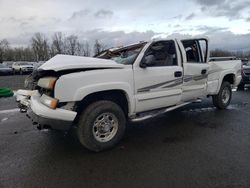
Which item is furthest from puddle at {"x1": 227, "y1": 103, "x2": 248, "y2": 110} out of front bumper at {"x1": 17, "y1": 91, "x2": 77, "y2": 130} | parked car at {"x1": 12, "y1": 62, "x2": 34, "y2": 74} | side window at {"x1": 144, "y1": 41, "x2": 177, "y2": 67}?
parked car at {"x1": 12, "y1": 62, "x2": 34, "y2": 74}

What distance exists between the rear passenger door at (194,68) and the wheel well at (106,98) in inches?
60.9

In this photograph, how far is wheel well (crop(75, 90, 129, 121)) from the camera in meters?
4.11

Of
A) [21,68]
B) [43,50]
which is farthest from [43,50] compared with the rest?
[21,68]

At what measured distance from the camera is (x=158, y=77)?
481 cm

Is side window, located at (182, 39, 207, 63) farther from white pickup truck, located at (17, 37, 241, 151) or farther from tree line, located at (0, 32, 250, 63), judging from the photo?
tree line, located at (0, 32, 250, 63)

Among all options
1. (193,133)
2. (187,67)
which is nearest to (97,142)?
(193,133)

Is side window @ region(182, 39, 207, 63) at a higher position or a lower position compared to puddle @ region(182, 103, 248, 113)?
higher

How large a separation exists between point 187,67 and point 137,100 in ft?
5.19

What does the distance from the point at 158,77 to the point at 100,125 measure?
4.86ft

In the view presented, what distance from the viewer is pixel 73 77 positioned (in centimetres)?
381

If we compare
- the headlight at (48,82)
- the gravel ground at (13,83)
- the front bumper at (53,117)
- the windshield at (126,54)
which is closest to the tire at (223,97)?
the windshield at (126,54)

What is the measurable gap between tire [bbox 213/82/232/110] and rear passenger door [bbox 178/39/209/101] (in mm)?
1033

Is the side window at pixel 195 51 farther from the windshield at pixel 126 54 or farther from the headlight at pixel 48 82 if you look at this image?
the headlight at pixel 48 82

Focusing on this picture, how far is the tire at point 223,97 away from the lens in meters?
7.04
